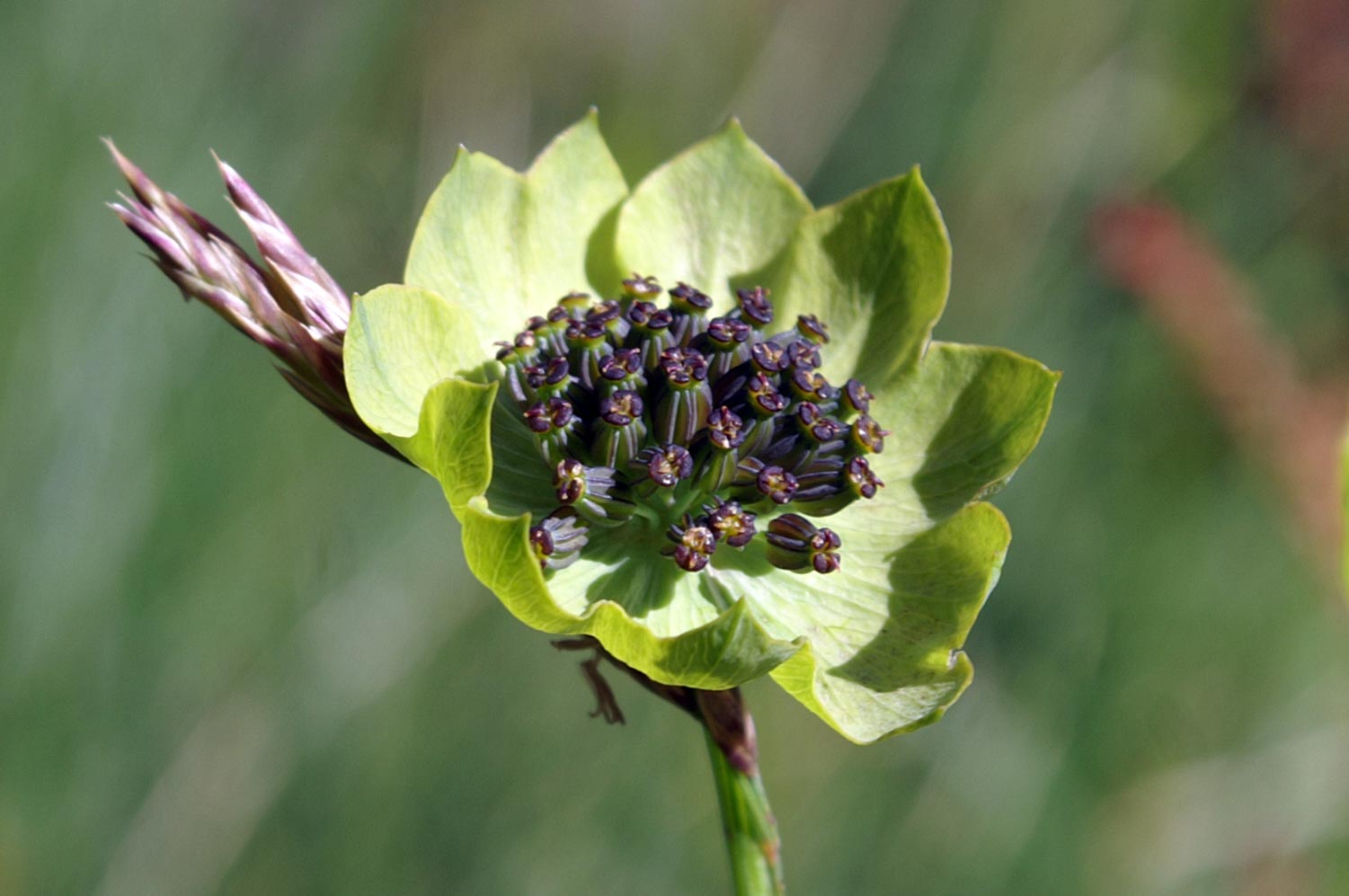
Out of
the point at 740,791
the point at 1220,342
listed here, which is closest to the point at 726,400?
the point at 740,791

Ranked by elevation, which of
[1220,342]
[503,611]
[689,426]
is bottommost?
[503,611]

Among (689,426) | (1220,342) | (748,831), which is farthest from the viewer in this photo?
(1220,342)

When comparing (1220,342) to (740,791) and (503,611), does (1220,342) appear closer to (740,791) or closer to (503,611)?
(503,611)

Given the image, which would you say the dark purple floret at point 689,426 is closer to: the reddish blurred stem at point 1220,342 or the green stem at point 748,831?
the green stem at point 748,831

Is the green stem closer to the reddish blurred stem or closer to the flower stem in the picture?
the flower stem

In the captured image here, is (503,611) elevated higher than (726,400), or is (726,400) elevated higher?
(726,400)

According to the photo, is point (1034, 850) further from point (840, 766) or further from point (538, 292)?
point (538, 292)

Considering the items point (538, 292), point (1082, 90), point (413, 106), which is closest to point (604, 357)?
point (538, 292)
